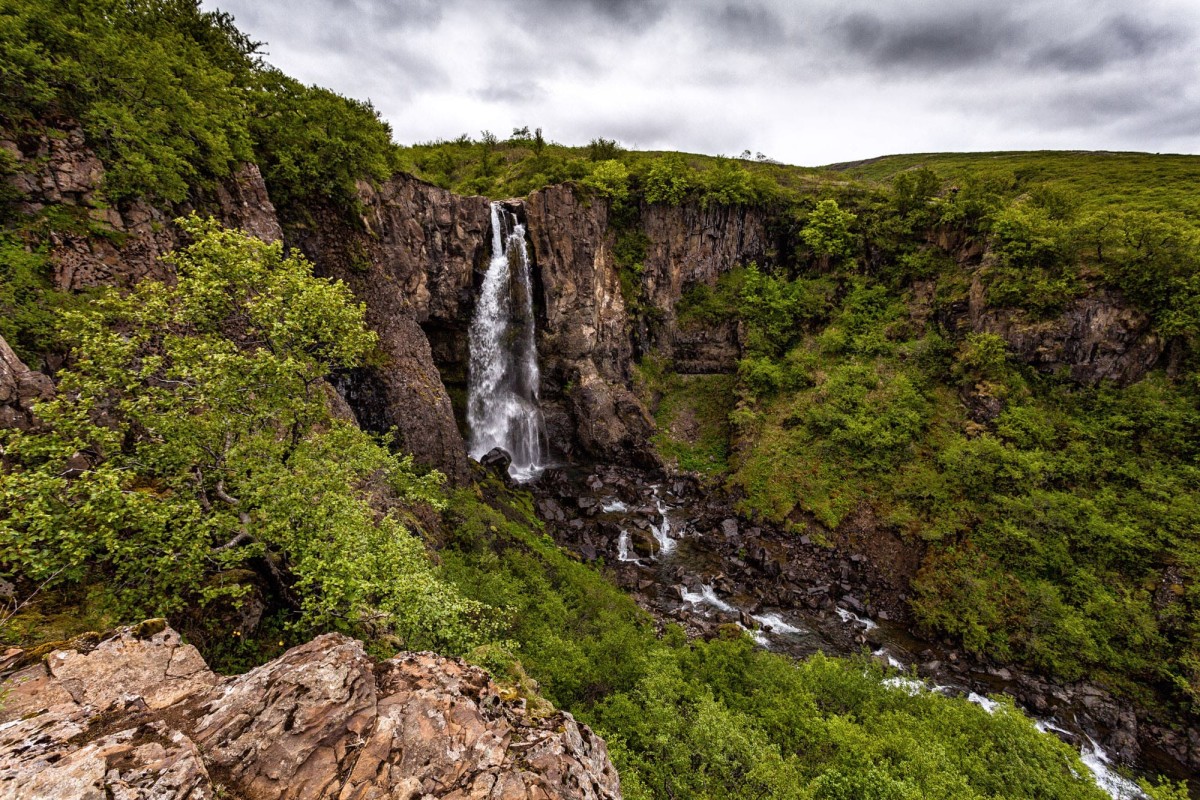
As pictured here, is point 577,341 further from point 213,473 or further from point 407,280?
point 213,473

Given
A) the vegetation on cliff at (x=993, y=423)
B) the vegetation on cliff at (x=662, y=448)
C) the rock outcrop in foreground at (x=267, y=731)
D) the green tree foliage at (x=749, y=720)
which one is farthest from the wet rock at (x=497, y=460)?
the rock outcrop in foreground at (x=267, y=731)

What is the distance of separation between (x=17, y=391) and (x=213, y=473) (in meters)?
3.83

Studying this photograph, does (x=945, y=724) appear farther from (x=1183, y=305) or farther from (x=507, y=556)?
(x=1183, y=305)

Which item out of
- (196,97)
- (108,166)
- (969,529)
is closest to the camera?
(108,166)

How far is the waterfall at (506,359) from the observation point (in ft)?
113

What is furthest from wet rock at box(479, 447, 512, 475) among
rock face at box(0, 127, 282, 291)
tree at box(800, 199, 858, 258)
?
tree at box(800, 199, 858, 258)

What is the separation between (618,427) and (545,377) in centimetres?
738

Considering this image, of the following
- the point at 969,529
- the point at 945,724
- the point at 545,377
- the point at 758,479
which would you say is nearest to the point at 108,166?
the point at 545,377

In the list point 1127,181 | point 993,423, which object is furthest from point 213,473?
point 1127,181

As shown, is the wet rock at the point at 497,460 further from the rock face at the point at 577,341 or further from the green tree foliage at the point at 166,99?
the green tree foliage at the point at 166,99

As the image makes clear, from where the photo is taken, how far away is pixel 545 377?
37188 millimetres

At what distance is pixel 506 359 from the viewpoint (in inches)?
1414

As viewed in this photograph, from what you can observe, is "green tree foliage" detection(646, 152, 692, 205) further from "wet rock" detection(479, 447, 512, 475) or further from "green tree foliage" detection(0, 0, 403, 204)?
"wet rock" detection(479, 447, 512, 475)

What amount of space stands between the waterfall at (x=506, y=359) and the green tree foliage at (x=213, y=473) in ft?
75.1
